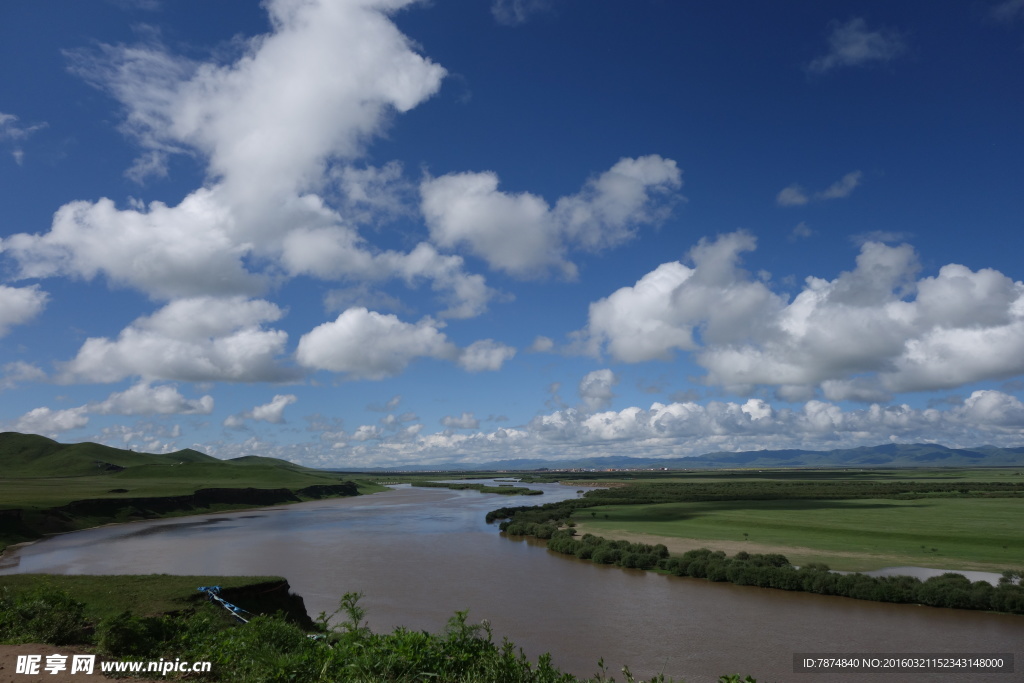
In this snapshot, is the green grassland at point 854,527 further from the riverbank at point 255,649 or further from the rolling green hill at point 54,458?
the rolling green hill at point 54,458

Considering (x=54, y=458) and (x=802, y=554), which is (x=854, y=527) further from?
(x=54, y=458)

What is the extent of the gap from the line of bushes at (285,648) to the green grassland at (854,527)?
98.4 feet

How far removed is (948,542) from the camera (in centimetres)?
3850

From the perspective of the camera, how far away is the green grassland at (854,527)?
3388 centimetres

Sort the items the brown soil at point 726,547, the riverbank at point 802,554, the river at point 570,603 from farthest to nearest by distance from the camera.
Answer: the brown soil at point 726,547, the riverbank at point 802,554, the river at point 570,603

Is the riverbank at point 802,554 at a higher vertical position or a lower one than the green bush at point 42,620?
lower

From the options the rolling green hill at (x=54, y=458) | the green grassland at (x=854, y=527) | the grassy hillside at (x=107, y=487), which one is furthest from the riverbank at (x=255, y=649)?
the rolling green hill at (x=54, y=458)

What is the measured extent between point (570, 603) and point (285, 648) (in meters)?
17.4

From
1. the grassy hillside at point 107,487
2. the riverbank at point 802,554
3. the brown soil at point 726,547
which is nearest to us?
the riverbank at point 802,554

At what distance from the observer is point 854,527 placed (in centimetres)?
4659

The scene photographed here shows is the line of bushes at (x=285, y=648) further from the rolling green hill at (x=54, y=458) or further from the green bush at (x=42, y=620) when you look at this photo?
the rolling green hill at (x=54, y=458)

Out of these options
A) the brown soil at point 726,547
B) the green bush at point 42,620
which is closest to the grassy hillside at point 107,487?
the green bush at point 42,620

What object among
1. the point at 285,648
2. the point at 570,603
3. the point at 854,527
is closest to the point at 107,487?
the point at 570,603

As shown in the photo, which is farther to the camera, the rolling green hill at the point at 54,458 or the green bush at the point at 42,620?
the rolling green hill at the point at 54,458
